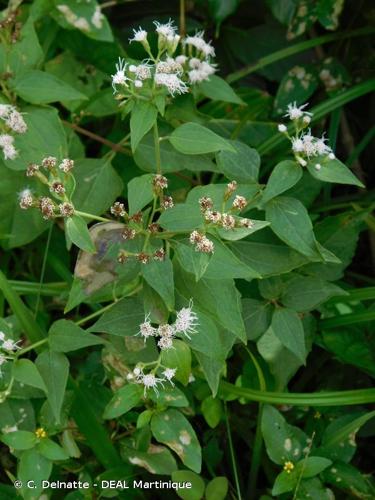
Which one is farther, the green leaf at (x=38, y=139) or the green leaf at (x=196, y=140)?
the green leaf at (x=38, y=139)

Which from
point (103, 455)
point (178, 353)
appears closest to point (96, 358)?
point (103, 455)

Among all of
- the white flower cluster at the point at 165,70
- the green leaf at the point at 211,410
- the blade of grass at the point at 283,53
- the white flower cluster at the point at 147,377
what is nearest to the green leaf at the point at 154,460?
the green leaf at the point at 211,410

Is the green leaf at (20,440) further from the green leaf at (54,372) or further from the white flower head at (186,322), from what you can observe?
the white flower head at (186,322)

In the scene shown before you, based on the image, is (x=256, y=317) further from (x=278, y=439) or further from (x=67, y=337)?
(x=67, y=337)

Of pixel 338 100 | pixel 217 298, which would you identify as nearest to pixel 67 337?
pixel 217 298

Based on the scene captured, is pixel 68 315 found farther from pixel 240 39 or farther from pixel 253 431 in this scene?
pixel 240 39
